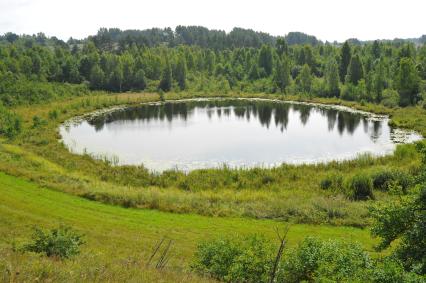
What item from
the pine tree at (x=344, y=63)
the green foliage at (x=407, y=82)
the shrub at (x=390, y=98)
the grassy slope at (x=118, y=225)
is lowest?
the grassy slope at (x=118, y=225)

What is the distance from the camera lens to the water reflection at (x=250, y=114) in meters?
67.1

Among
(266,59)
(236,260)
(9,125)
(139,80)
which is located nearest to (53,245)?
(236,260)


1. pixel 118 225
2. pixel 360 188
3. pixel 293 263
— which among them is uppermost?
pixel 293 263

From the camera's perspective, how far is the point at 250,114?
3191 inches

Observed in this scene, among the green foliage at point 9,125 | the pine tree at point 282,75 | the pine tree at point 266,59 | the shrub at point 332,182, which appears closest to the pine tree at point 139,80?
the pine tree at point 282,75

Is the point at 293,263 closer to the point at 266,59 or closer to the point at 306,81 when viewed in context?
the point at 306,81

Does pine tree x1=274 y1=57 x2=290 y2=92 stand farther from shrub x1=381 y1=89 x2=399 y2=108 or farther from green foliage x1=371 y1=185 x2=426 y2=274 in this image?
green foliage x1=371 y1=185 x2=426 y2=274

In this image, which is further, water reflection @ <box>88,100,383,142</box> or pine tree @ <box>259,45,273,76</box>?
pine tree @ <box>259,45,273,76</box>

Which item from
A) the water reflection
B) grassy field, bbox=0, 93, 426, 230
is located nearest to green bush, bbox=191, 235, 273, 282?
grassy field, bbox=0, 93, 426, 230

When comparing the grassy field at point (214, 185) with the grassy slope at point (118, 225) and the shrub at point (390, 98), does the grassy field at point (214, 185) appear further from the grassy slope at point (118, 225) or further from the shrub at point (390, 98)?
the shrub at point (390, 98)

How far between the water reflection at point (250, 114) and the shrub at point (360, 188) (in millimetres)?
25568

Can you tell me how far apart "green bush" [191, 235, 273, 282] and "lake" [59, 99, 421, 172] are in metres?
27.0

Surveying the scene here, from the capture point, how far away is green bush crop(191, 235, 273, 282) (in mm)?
13375

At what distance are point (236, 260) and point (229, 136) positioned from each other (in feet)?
150
